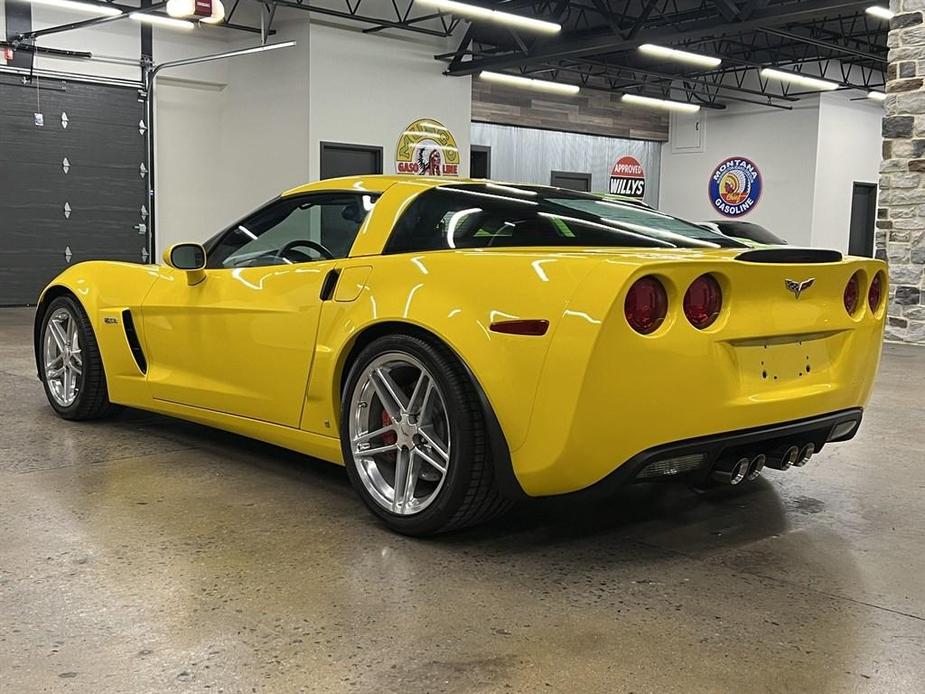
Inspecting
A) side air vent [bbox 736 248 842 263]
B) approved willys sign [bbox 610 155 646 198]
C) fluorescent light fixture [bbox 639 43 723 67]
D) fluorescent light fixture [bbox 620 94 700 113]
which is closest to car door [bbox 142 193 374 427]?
side air vent [bbox 736 248 842 263]

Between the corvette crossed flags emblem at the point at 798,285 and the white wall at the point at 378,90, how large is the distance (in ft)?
39.2

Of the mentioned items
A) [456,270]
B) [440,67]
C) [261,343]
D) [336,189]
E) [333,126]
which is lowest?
[261,343]

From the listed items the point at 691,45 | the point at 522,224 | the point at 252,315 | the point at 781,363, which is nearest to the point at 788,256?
the point at 781,363

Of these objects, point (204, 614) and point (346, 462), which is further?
point (346, 462)

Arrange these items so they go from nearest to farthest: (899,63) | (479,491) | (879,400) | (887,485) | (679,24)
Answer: (479,491) → (887,485) → (879,400) → (899,63) → (679,24)

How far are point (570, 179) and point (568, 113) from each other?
5.01 feet

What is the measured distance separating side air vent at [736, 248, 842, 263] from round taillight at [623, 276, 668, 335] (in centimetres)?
32

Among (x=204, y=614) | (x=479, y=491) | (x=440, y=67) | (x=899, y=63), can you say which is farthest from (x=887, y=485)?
(x=440, y=67)

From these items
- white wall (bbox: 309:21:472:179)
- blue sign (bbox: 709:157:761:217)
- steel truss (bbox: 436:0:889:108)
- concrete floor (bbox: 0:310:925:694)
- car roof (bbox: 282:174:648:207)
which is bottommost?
concrete floor (bbox: 0:310:925:694)

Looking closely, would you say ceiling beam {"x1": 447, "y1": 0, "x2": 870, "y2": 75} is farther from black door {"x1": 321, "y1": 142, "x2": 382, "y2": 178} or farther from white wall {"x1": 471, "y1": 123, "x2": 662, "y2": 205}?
white wall {"x1": 471, "y1": 123, "x2": 662, "y2": 205}

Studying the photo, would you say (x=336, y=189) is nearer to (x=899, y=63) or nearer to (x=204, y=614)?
(x=204, y=614)

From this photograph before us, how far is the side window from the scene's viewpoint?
11.6ft

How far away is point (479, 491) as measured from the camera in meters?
2.91

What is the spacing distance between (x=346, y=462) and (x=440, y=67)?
13.7m
